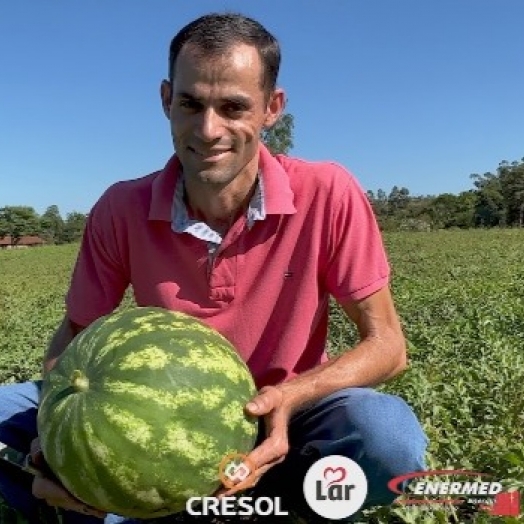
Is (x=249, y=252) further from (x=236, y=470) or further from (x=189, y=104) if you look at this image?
(x=236, y=470)

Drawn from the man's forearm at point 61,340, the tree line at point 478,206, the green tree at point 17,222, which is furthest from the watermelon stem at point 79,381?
the green tree at point 17,222

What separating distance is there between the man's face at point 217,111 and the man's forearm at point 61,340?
0.83 metres

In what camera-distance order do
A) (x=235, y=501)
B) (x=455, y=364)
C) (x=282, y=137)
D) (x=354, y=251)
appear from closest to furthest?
(x=235, y=501) < (x=354, y=251) < (x=455, y=364) < (x=282, y=137)

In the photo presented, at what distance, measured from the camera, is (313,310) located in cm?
311

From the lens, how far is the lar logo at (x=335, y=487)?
2.78 meters

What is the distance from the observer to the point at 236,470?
7.72 feet

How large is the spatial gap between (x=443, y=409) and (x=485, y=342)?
222 cm

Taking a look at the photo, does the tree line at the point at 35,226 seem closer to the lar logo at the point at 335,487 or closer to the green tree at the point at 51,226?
the green tree at the point at 51,226

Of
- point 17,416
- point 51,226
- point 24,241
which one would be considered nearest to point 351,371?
point 17,416

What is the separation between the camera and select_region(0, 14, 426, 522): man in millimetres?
2908

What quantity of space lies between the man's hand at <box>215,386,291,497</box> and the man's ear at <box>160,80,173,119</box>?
130 centimetres

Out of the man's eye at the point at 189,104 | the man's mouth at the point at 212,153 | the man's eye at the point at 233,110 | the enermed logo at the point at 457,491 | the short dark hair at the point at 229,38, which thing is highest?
the short dark hair at the point at 229,38

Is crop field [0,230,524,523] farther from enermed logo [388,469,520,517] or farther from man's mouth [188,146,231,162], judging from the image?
man's mouth [188,146,231,162]

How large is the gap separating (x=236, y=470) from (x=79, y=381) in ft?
1.83
